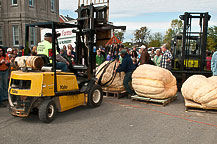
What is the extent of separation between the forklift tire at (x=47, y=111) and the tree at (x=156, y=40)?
35708 millimetres

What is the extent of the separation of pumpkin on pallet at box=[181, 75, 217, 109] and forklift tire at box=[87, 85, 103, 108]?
2764 millimetres

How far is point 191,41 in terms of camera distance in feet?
33.1

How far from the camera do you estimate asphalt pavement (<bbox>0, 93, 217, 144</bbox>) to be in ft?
14.5

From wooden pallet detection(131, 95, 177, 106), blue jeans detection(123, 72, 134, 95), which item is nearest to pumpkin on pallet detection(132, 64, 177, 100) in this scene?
wooden pallet detection(131, 95, 177, 106)

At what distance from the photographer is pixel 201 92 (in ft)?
20.2

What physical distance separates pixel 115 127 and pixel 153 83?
251 cm

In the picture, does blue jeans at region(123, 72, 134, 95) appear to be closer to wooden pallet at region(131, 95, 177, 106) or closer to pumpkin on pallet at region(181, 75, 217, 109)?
wooden pallet at region(131, 95, 177, 106)

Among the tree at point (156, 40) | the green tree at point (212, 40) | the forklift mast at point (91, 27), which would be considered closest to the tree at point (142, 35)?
the tree at point (156, 40)

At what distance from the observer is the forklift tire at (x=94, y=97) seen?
6.57m

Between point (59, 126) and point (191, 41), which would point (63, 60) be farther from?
point (191, 41)

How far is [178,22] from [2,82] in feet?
98.6

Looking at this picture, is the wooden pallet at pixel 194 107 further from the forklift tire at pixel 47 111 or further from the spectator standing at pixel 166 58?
the forklift tire at pixel 47 111

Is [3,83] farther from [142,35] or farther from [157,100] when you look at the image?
[142,35]

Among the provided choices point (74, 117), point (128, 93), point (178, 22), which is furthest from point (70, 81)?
point (178, 22)
